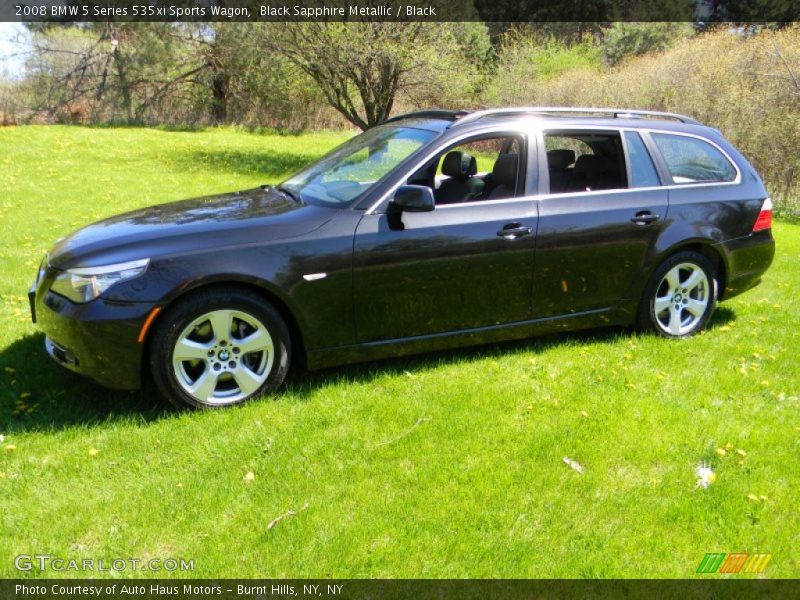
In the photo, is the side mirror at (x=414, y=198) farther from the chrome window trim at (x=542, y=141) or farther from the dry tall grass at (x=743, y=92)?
the dry tall grass at (x=743, y=92)

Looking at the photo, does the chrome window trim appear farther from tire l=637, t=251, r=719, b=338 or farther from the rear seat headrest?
tire l=637, t=251, r=719, b=338

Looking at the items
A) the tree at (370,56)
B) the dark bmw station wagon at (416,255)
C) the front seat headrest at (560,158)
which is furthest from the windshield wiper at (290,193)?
the tree at (370,56)

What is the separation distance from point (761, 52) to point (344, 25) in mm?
9364

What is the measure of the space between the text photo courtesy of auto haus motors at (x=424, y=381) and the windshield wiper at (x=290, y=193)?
3cm

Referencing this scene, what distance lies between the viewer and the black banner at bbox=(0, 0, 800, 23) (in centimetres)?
1579

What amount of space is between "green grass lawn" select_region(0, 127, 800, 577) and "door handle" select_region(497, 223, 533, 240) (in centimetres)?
93

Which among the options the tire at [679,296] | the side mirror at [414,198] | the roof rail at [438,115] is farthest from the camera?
the tire at [679,296]

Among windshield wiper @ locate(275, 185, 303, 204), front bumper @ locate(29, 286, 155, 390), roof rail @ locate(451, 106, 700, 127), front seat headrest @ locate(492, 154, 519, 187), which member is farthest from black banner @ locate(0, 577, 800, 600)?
roof rail @ locate(451, 106, 700, 127)

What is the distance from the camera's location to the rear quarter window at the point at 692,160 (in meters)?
5.30

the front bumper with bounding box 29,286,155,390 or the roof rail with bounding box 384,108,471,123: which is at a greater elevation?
the roof rail with bounding box 384,108,471,123

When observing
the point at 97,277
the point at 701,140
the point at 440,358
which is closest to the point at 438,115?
the point at 440,358

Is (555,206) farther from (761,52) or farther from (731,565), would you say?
(761,52)

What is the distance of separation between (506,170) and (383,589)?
10.3 feet

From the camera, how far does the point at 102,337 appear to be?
12.0ft
